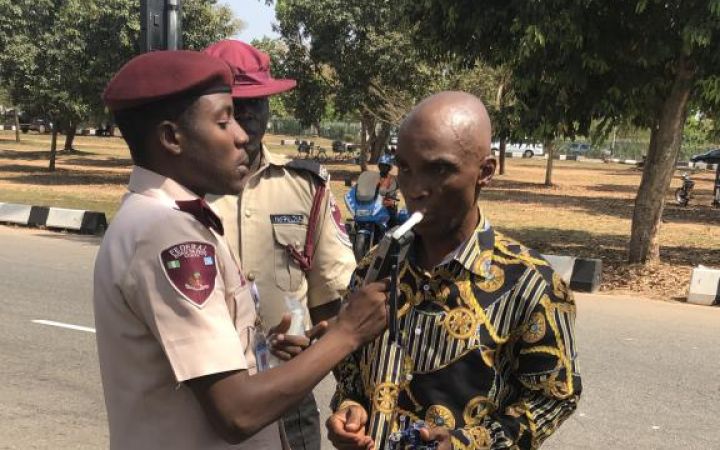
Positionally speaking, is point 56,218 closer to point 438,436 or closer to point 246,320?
point 246,320

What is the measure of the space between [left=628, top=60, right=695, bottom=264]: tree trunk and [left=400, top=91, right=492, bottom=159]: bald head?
859 centimetres

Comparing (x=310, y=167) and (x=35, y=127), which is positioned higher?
(x=310, y=167)

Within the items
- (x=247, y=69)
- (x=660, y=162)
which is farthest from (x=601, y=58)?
(x=247, y=69)

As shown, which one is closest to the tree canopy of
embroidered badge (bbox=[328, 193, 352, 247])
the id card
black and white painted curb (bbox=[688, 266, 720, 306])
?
black and white painted curb (bbox=[688, 266, 720, 306])

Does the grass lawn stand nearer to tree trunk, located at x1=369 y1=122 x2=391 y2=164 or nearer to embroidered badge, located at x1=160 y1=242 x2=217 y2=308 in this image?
tree trunk, located at x1=369 y1=122 x2=391 y2=164

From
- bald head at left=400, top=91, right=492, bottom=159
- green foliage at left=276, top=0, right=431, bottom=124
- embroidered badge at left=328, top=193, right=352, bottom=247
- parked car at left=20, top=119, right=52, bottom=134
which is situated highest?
green foliage at left=276, top=0, right=431, bottom=124

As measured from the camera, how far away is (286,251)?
8.23ft

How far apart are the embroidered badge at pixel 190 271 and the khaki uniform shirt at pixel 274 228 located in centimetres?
97

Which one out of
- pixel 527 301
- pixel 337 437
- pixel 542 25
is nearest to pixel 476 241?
pixel 527 301

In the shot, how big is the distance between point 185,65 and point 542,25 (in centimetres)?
743

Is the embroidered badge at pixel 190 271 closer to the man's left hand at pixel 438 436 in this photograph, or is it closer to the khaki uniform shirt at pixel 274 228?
the man's left hand at pixel 438 436

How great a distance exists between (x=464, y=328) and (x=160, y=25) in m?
3.92

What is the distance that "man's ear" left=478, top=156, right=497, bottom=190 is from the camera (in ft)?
5.77

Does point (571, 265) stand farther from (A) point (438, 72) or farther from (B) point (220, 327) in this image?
(A) point (438, 72)
